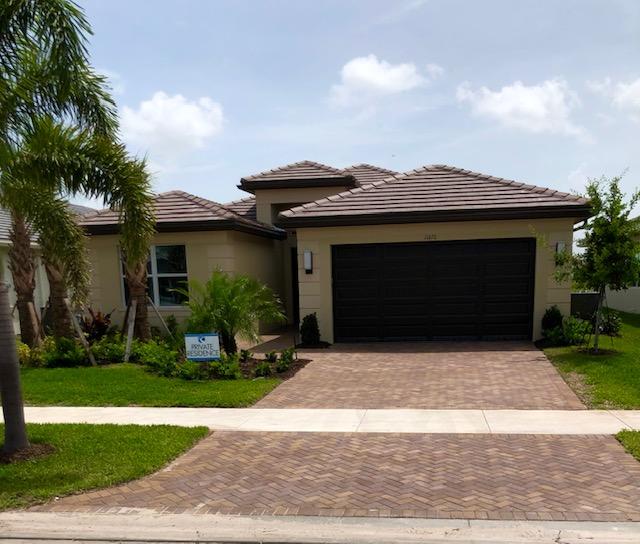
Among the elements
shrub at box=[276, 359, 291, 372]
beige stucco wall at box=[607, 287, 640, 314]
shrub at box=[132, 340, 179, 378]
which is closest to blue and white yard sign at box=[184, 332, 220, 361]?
shrub at box=[132, 340, 179, 378]

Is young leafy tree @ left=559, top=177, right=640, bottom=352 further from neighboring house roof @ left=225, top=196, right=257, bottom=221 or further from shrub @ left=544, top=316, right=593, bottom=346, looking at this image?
neighboring house roof @ left=225, top=196, right=257, bottom=221

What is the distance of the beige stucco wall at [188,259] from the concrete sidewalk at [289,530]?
9.80 m

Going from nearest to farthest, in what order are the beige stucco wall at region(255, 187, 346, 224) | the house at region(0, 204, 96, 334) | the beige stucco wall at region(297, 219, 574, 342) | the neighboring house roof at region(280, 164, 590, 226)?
the neighboring house roof at region(280, 164, 590, 226) < the beige stucco wall at region(297, 219, 574, 342) < the house at region(0, 204, 96, 334) < the beige stucco wall at region(255, 187, 346, 224)

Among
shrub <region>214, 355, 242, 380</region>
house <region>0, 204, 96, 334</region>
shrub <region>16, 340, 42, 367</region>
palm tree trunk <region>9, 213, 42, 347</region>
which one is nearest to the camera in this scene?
shrub <region>214, 355, 242, 380</region>

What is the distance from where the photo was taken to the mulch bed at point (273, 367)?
32.1ft

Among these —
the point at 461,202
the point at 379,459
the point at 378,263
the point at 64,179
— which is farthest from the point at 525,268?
the point at 64,179

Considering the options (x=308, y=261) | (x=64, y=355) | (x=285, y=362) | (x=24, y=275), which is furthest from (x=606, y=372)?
(x=24, y=275)

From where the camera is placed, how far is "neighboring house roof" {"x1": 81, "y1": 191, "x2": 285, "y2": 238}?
13688 millimetres

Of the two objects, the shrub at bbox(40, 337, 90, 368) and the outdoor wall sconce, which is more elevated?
the outdoor wall sconce

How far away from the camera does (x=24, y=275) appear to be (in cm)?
1219

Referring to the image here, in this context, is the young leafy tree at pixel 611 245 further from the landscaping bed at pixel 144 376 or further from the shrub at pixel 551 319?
the landscaping bed at pixel 144 376

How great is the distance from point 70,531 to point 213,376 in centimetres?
550

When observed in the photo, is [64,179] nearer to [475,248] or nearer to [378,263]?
[378,263]

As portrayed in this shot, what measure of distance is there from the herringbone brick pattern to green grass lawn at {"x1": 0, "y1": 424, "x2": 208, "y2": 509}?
0.65ft
